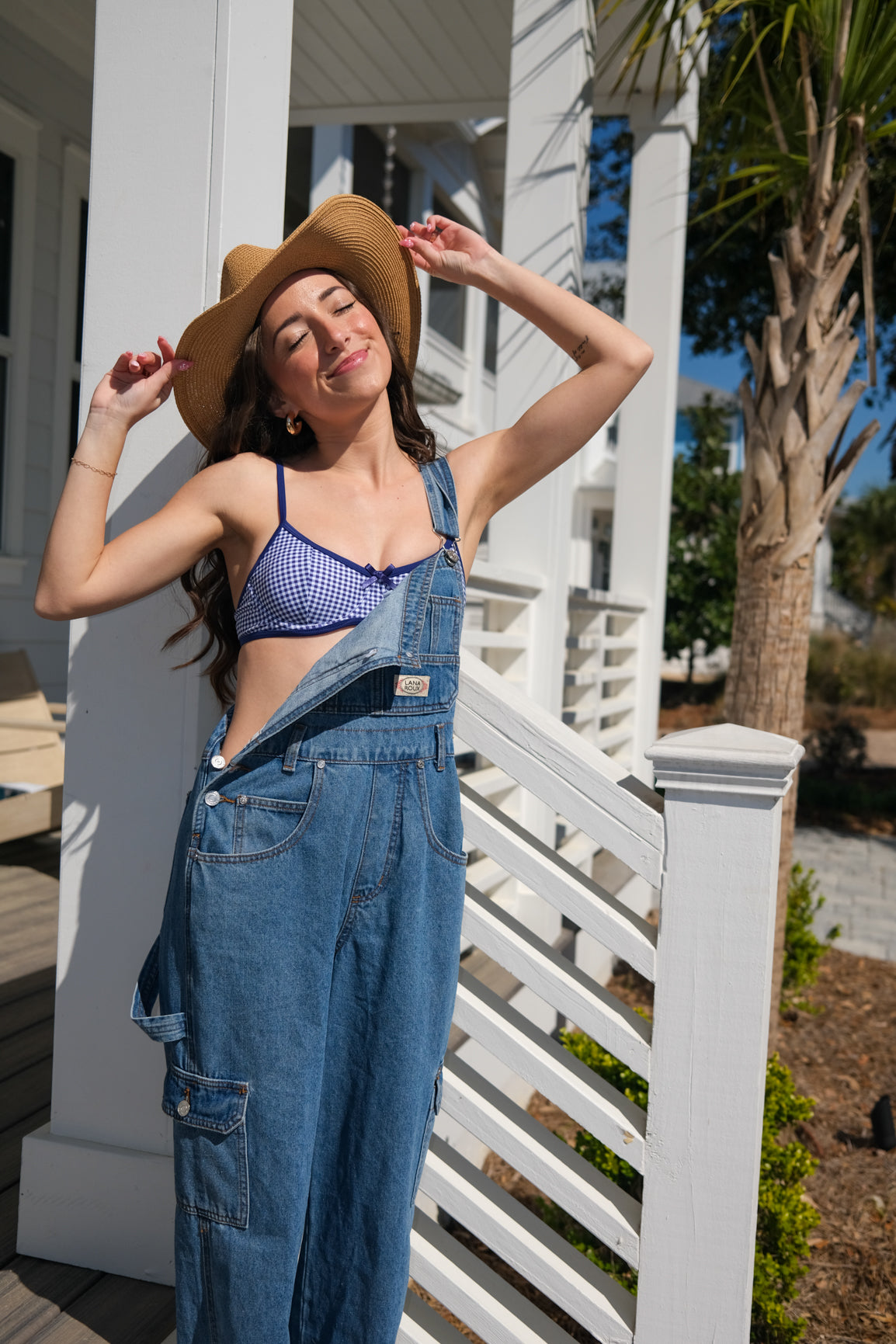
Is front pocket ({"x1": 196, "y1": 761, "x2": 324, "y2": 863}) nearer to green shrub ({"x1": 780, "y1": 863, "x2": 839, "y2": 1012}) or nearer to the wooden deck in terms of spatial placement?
the wooden deck

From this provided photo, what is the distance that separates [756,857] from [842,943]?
5.05 m

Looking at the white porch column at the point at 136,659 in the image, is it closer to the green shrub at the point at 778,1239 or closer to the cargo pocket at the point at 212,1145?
the cargo pocket at the point at 212,1145

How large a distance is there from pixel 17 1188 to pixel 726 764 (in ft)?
6.09

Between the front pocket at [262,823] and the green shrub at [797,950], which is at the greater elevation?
the front pocket at [262,823]

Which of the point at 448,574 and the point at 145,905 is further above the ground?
the point at 448,574

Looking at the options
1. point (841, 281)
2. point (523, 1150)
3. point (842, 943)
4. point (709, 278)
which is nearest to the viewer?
point (523, 1150)

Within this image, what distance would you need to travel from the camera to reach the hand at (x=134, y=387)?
1637 mm

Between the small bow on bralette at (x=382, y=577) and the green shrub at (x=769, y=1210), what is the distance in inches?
53.2

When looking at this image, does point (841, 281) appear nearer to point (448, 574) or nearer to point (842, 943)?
point (448, 574)

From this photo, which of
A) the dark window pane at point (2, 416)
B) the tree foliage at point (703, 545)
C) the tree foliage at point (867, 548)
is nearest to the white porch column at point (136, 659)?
the dark window pane at point (2, 416)

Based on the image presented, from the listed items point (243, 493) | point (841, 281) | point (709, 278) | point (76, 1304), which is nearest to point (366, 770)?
point (243, 493)

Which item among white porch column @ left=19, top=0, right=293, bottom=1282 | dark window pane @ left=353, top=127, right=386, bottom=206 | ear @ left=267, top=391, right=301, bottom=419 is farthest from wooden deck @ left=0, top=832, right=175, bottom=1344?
dark window pane @ left=353, top=127, right=386, bottom=206

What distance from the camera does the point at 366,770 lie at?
1.50 m

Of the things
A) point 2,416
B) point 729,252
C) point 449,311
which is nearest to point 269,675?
point 2,416
